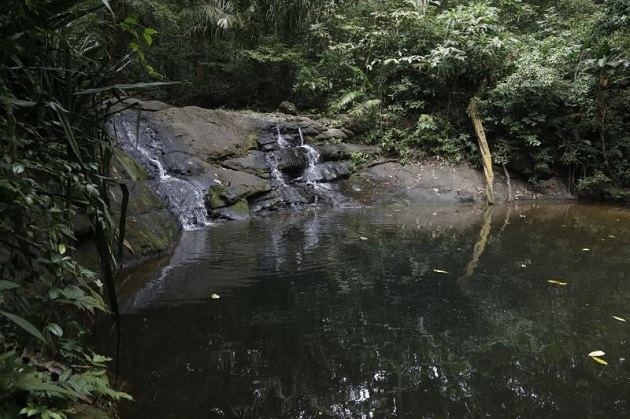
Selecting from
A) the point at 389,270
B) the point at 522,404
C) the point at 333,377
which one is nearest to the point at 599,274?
the point at 389,270

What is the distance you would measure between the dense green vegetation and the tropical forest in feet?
0.25

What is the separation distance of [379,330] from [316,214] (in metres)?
5.49

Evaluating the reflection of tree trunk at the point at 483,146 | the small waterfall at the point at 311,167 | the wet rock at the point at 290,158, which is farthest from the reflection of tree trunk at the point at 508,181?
the wet rock at the point at 290,158

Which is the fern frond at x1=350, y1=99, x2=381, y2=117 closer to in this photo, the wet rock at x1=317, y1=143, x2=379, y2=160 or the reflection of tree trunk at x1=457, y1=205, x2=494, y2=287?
the wet rock at x1=317, y1=143, x2=379, y2=160

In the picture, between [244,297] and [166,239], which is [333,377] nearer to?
[244,297]

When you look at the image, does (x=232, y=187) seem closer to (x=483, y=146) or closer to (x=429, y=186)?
(x=429, y=186)

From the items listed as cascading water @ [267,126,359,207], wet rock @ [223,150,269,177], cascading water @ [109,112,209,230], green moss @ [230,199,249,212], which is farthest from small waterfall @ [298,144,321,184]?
cascading water @ [109,112,209,230]

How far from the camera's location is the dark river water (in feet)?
7.65

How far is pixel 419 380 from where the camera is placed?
2.53 meters

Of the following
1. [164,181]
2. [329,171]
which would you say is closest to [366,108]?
[329,171]

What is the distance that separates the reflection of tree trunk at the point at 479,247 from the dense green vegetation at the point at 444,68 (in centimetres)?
343

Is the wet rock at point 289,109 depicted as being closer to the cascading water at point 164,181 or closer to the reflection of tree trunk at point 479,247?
the cascading water at point 164,181

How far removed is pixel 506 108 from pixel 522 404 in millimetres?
9862

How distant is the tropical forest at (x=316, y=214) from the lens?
65.1 inches
